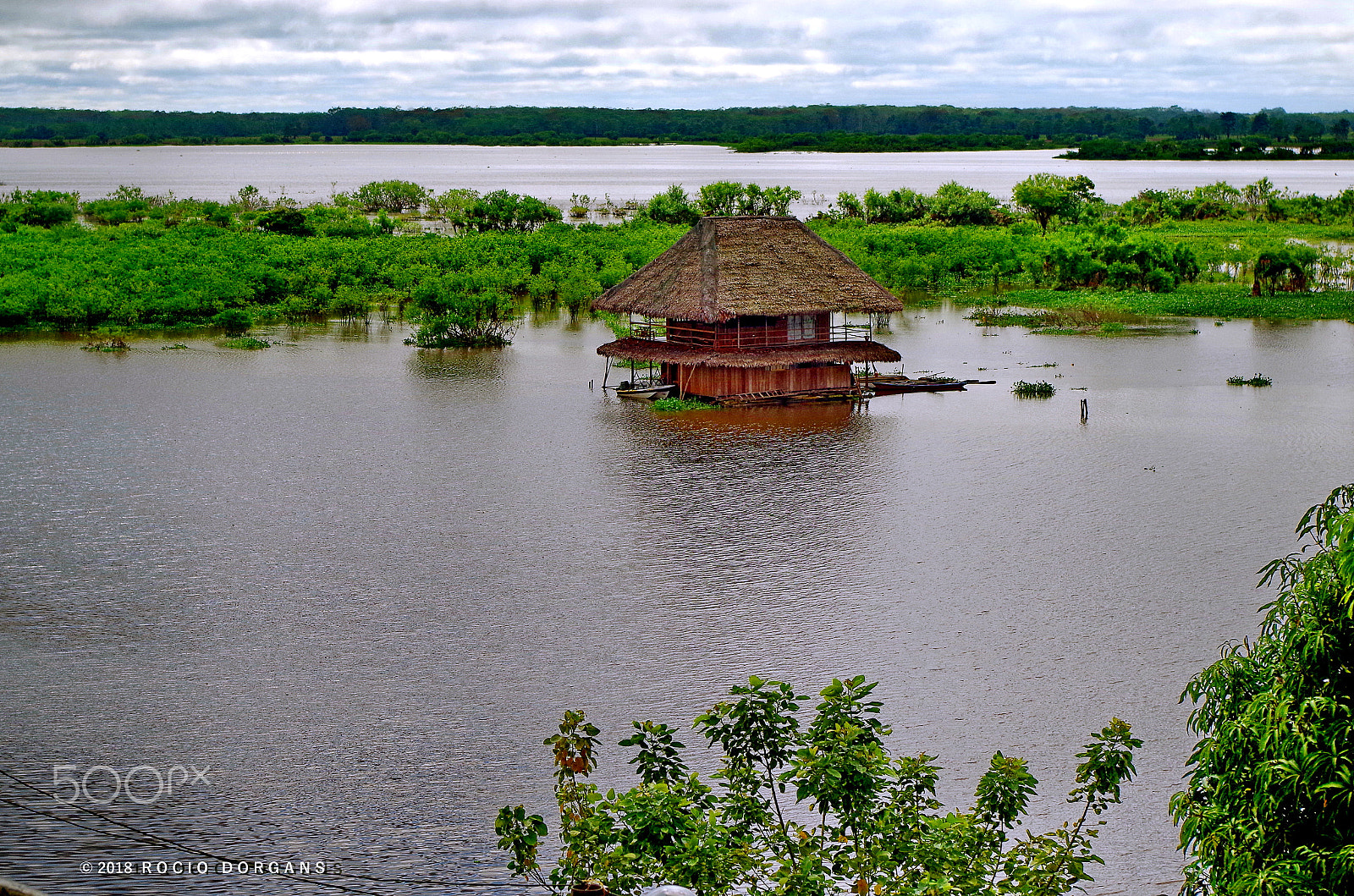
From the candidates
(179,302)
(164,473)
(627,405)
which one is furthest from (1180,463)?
(179,302)

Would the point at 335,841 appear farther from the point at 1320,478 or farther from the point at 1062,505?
the point at 1320,478

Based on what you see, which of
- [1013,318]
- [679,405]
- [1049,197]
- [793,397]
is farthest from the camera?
[1049,197]

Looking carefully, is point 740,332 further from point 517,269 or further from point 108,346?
point 517,269

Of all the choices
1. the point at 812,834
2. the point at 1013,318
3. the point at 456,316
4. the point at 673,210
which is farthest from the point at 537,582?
the point at 673,210

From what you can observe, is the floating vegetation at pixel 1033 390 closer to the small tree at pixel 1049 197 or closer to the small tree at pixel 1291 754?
the small tree at pixel 1291 754

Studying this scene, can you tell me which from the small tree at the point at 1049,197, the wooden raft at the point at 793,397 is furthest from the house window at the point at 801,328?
the small tree at the point at 1049,197

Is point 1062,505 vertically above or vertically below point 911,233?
below
